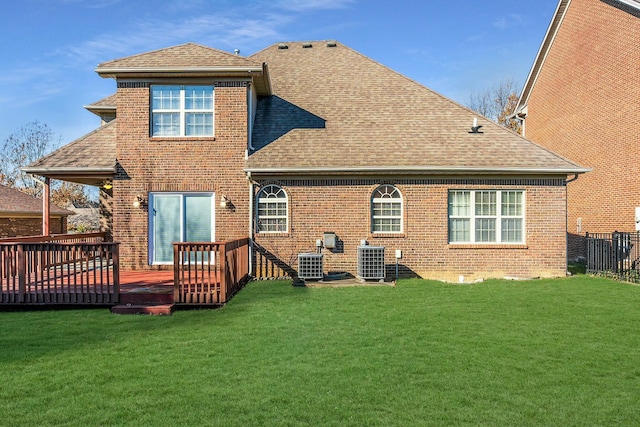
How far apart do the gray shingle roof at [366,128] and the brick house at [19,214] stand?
14.7m

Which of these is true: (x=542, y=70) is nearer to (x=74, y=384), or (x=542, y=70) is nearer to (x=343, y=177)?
(x=343, y=177)

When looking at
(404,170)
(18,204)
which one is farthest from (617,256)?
(18,204)

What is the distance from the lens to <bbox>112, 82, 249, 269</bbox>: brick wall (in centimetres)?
1284

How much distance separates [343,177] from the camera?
12.9m

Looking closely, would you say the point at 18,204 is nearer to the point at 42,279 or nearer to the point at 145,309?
the point at 42,279

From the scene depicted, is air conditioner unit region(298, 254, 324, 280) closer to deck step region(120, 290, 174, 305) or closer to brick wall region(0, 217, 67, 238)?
deck step region(120, 290, 174, 305)

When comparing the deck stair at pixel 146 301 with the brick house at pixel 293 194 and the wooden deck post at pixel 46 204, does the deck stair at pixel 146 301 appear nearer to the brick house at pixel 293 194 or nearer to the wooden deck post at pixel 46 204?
the brick house at pixel 293 194

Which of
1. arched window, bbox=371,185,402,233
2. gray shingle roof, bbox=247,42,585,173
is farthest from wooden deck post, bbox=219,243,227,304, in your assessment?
arched window, bbox=371,185,402,233

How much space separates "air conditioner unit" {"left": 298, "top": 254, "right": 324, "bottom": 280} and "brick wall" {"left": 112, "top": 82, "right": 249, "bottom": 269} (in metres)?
2.00

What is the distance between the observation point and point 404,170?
41.4 ft

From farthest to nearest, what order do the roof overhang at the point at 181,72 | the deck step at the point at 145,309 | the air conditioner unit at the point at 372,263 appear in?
the roof overhang at the point at 181,72
the air conditioner unit at the point at 372,263
the deck step at the point at 145,309

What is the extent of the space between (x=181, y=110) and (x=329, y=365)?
9765 millimetres

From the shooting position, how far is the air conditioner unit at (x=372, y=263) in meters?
12.0

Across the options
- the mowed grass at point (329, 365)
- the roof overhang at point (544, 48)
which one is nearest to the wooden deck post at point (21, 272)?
the mowed grass at point (329, 365)
